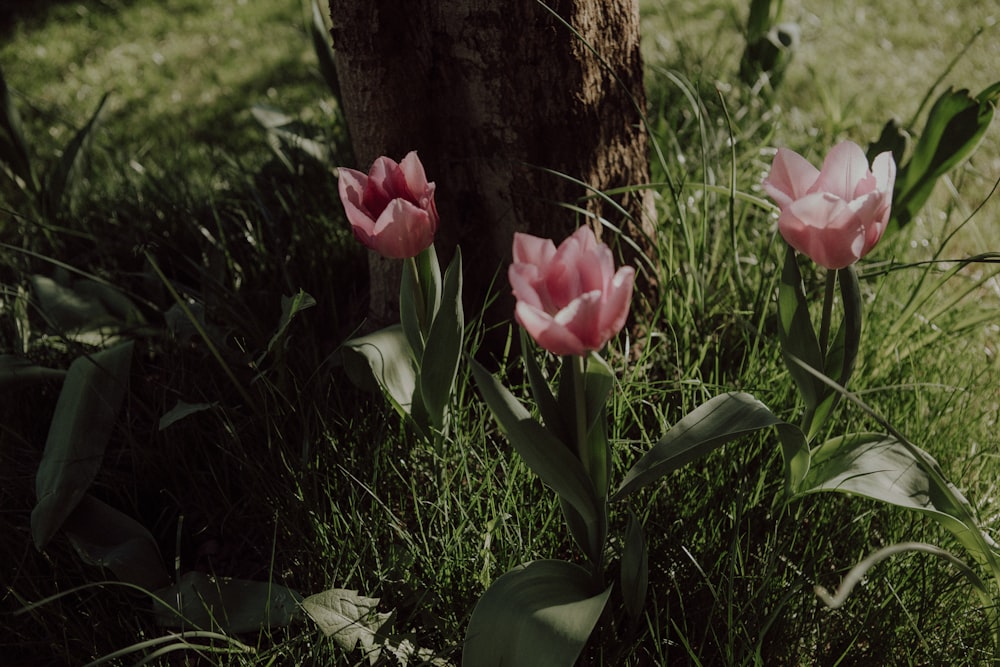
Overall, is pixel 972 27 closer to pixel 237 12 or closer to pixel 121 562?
pixel 237 12

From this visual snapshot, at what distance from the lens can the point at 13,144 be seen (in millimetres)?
2316

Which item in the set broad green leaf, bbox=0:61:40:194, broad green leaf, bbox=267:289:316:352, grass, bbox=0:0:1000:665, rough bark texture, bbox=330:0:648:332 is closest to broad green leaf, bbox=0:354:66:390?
grass, bbox=0:0:1000:665

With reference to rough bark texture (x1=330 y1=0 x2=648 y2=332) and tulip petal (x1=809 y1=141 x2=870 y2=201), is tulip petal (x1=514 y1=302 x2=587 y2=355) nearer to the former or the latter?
tulip petal (x1=809 y1=141 x2=870 y2=201)

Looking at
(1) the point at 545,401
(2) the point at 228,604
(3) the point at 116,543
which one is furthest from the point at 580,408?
(3) the point at 116,543

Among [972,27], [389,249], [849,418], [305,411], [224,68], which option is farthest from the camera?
[224,68]

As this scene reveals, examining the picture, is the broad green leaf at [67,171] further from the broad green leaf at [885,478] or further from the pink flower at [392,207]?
the broad green leaf at [885,478]

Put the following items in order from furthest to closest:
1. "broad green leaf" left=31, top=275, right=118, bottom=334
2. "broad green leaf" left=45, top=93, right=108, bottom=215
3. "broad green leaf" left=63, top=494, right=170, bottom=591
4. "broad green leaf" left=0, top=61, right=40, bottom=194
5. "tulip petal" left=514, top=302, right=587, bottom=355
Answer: "broad green leaf" left=45, top=93, right=108, bottom=215 → "broad green leaf" left=0, top=61, right=40, bottom=194 → "broad green leaf" left=31, top=275, right=118, bottom=334 → "broad green leaf" left=63, top=494, right=170, bottom=591 → "tulip petal" left=514, top=302, right=587, bottom=355

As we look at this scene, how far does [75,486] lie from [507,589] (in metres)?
0.85

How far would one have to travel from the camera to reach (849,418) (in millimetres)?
1616

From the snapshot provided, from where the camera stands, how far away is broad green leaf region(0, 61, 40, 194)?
2248 mm

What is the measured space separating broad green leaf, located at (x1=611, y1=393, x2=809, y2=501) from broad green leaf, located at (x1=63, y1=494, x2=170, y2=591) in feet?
2.75

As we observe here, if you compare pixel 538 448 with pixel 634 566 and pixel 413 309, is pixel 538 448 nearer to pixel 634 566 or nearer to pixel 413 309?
pixel 634 566

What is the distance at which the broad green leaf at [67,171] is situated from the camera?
7.72 ft

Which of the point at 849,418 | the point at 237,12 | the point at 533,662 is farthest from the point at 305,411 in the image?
the point at 237,12
